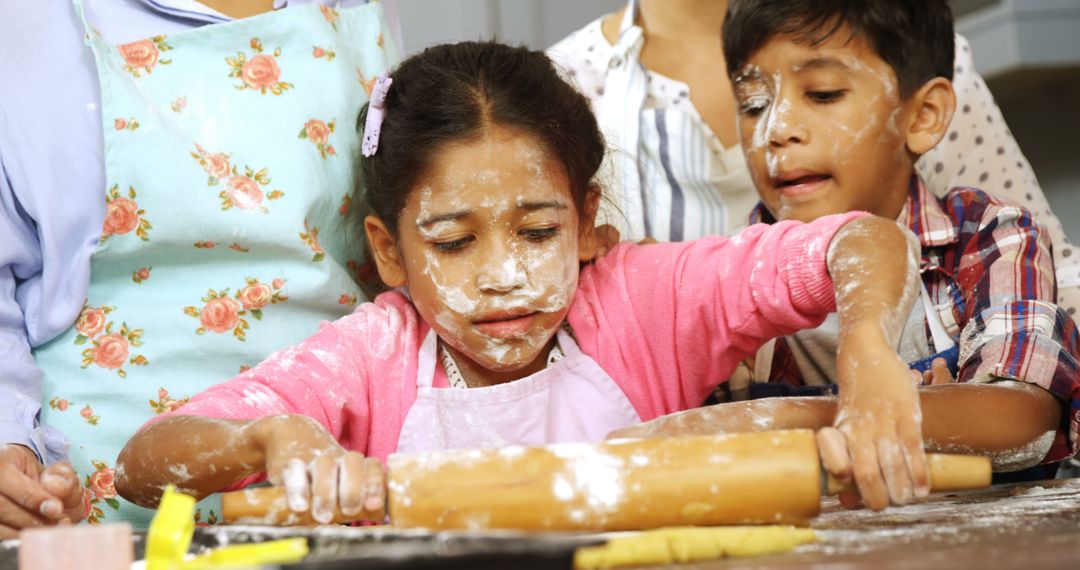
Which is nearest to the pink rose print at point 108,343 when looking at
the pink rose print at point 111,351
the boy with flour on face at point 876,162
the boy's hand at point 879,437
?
the pink rose print at point 111,351

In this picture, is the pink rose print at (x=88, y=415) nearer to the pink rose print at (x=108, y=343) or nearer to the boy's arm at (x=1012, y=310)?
Answer: the pink rose print at (x=108, y=343)

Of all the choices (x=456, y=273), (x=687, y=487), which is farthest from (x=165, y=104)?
(x=687, y=487)

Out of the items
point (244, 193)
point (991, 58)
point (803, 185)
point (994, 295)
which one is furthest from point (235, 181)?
point (991, 58)

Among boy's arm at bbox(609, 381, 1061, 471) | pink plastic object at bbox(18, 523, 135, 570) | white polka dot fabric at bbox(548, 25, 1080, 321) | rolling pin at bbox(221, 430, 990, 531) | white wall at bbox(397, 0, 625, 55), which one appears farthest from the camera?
white wall at bbox(397, 0, 625, 55)

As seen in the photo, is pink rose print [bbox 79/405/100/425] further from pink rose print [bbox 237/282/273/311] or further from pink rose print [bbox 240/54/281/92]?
pink rose print [bbox 240/54/281/92]

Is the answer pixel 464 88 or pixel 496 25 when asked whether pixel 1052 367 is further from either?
pixel 496 25

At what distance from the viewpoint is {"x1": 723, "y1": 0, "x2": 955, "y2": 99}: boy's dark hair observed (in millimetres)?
1759

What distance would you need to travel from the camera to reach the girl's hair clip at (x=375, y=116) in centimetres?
162

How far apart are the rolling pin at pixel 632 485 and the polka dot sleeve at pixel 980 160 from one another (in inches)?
45.5

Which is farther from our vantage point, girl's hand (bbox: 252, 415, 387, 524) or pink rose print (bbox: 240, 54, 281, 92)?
pink rose print (bbox: 240, 54, 281, 92)

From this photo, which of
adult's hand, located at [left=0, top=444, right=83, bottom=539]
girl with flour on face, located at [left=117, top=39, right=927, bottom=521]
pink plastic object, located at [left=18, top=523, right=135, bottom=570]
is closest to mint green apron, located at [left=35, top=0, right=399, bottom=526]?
girl with flour on face, located at [left=117, top=39, right=927, bottom=521]

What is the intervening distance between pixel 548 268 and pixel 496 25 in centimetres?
174

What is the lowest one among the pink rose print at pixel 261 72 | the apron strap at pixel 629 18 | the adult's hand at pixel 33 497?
the adult's hand at pixel 33 497

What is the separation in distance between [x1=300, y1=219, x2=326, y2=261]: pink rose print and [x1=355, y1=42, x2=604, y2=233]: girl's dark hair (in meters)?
0.10
